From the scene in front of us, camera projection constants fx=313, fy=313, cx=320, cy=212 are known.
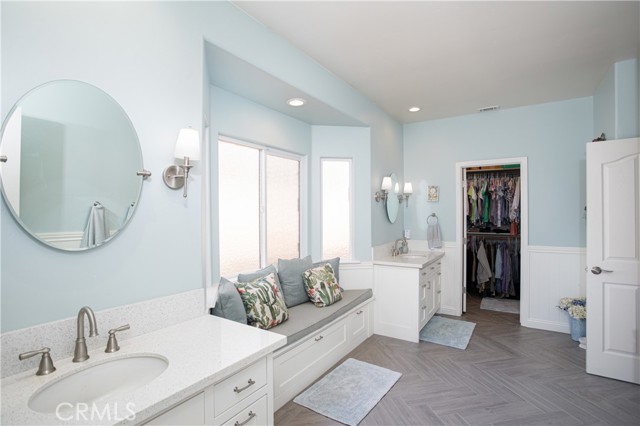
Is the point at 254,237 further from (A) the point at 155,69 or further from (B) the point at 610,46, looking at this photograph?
(B) the point at 610,46

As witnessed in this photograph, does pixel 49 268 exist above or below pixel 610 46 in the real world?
below

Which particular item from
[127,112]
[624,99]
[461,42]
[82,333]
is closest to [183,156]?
[127,112]

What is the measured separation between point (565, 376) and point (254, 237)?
309 centimetres

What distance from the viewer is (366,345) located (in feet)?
11.3

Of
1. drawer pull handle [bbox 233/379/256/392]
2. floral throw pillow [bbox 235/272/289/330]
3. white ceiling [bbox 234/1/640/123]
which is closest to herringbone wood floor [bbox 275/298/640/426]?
floral throw pillow [bbox 235/272/289/330]

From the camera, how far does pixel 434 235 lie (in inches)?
178

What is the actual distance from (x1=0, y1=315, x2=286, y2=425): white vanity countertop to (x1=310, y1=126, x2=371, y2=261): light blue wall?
2.32 metres

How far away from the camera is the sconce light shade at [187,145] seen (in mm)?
1661

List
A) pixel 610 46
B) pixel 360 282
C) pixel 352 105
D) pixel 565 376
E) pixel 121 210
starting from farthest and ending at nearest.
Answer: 1. pixel 360 282
2. pixel 352 105
3. pixel 565 376
4. pixel 610 46
5. pixel 121 210

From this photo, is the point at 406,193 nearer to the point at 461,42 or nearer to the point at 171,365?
the point at 461,42

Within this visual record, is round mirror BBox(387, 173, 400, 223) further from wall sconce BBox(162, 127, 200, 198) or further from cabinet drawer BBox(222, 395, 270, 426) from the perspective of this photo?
cabinet drawer BBox(222, 395, 270, 426)

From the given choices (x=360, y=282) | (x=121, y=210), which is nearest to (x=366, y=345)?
(x=360, y=282)

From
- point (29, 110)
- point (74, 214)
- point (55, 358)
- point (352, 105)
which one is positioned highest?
point (352, 105)

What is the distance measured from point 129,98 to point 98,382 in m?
1.28
